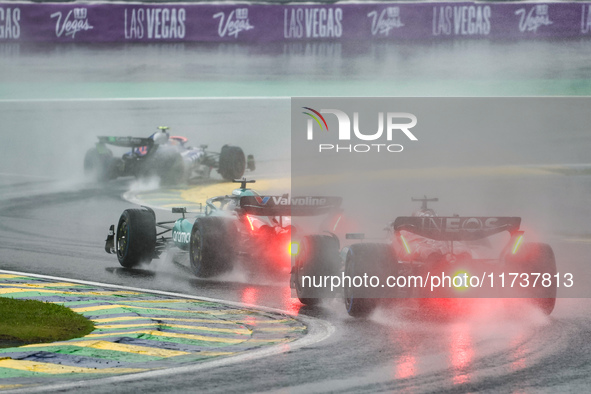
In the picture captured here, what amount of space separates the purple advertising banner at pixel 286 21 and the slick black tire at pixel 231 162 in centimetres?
860

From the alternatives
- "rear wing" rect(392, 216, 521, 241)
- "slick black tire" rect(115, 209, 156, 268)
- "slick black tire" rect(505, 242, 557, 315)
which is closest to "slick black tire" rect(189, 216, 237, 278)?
"slick black tire" rect(115, 209, 156, 268)

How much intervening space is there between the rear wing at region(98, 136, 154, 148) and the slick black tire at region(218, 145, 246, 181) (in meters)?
1.74

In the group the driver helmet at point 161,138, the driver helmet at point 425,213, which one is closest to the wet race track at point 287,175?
the driver helmet at point 425,213

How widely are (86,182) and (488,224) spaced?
48.0 feet

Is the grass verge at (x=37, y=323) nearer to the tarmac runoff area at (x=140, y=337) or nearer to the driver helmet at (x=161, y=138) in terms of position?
the tarmac runoff area at (x=140, y=337)

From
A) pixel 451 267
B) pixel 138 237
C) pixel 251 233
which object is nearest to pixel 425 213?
pixel 451 267

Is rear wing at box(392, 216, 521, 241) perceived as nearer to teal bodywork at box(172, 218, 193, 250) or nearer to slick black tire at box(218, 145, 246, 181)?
teal bodywork at box(172, 218, 193, 250)

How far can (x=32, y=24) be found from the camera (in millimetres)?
31562

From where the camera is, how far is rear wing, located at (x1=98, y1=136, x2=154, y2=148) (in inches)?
909

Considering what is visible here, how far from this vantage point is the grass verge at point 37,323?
987 centimetres

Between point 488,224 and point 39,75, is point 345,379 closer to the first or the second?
point 488,224

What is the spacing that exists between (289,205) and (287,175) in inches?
471

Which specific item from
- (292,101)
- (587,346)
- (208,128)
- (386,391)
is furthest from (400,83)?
(386,391)

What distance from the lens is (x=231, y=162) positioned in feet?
76.5
